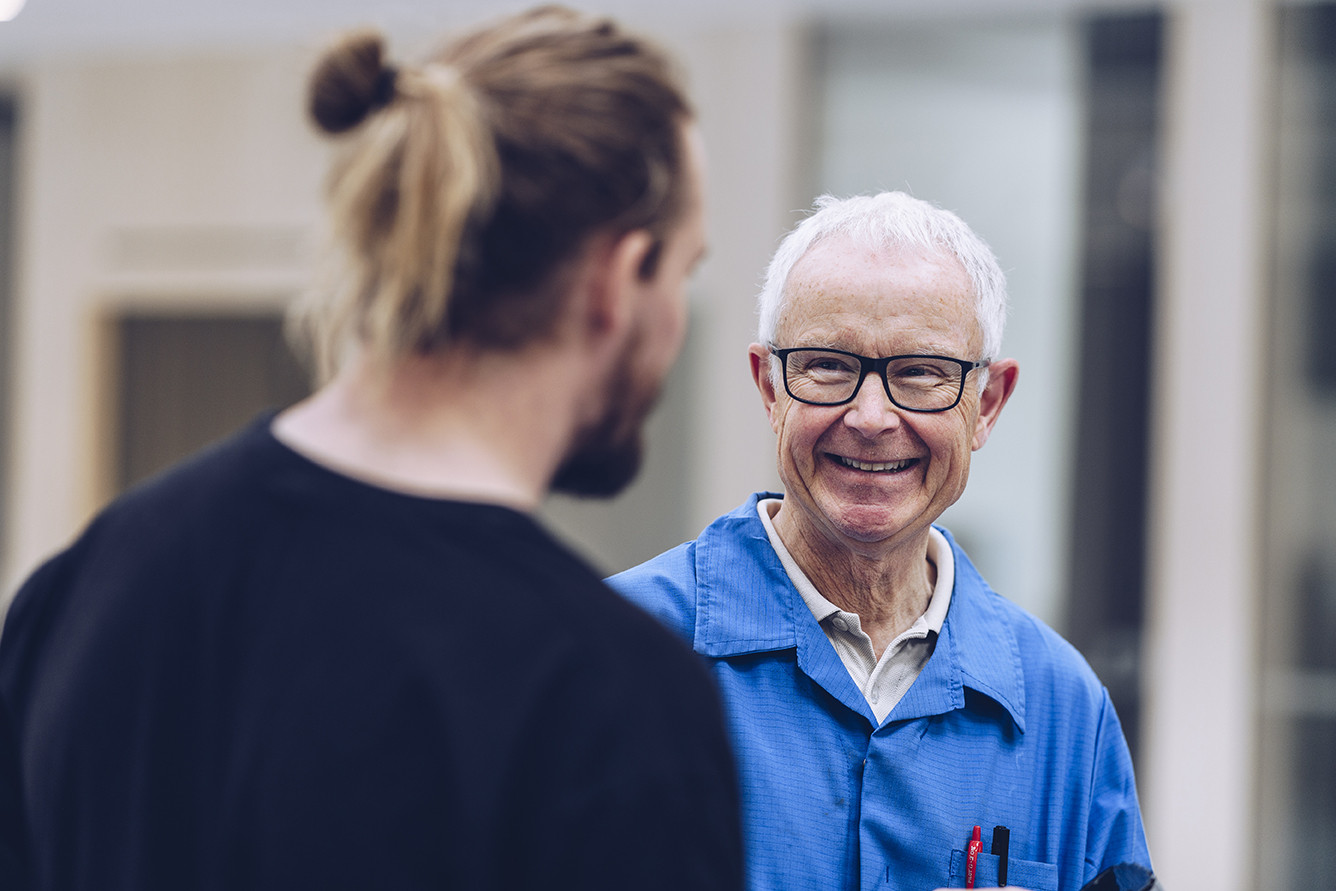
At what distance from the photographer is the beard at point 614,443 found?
946 millimetres

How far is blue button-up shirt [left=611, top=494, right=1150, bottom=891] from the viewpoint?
1462 mm

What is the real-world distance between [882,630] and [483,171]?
972mm

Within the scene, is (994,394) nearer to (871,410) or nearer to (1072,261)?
(871,410)

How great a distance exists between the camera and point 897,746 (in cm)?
150

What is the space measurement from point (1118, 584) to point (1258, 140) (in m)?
1.59

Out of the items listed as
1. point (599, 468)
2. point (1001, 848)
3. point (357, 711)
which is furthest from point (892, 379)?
point (357, 711)

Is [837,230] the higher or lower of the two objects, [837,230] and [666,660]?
the higher

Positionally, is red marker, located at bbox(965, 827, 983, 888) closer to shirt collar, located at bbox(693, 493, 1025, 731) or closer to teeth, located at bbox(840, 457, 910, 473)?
shirt collar, located at bbox(693, 493, 1025, 731)

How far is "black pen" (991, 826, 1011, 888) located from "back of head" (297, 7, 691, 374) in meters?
0.90

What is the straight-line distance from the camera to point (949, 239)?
162cm

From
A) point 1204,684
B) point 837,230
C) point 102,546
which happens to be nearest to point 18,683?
point 102,546

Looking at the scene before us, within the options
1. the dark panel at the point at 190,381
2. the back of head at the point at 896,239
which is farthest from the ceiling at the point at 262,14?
the back of head at the point at 896,239

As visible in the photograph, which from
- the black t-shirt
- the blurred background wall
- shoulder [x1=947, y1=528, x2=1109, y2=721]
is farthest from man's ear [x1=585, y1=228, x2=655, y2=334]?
the blurred background wall

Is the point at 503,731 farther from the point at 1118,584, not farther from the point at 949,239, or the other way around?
the point at 1118,584
